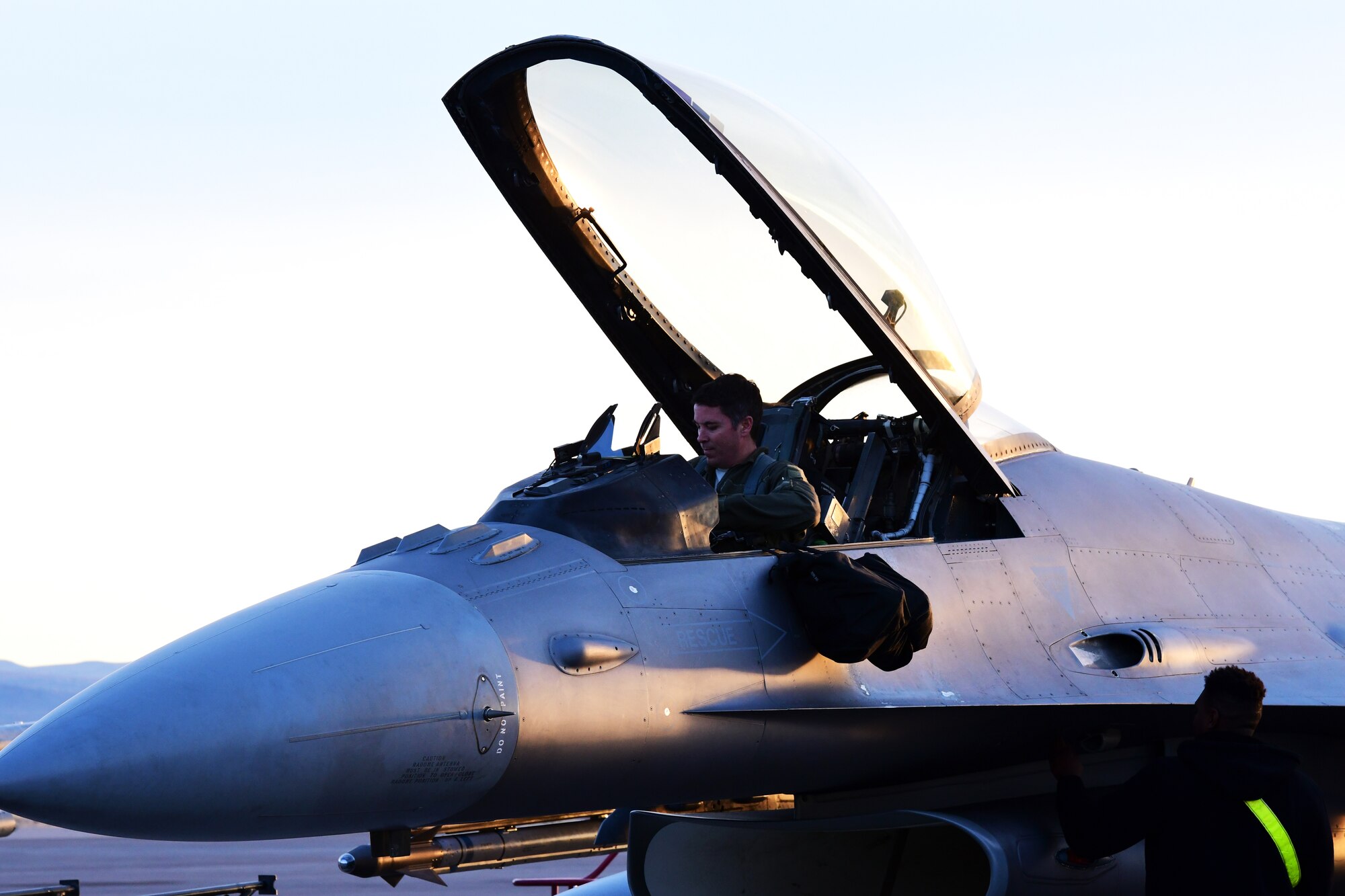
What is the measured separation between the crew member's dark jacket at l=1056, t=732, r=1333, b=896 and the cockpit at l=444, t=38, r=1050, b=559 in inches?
55.3

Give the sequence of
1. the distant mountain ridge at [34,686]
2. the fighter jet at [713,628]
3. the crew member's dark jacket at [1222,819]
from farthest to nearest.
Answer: the distant mountain ridge at [34,686]
the crew member's dark jacket at [1222,819]
the fighter jet at [713,628]

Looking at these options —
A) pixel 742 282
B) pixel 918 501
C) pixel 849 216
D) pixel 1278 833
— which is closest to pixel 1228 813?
pixel 1278 833

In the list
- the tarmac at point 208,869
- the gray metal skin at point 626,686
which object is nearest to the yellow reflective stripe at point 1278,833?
the gray metal skin at point 626,686

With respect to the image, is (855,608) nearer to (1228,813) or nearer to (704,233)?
(1228,813)

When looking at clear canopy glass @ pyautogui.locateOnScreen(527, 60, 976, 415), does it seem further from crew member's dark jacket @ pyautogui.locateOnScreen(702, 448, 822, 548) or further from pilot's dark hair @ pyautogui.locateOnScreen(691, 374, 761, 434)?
crew member's dark jacket @ pyautogui.locateOnScreen(702, 448, 822, 548)

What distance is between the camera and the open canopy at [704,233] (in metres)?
5.60

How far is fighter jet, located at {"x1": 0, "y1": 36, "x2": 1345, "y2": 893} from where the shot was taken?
3.80m

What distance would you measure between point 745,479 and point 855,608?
1056 mm

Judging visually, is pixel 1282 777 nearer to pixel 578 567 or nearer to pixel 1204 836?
pixel 1204 836

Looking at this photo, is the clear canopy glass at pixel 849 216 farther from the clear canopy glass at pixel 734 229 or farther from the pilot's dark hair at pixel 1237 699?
the pilot's dark hair at pixel 1237 699

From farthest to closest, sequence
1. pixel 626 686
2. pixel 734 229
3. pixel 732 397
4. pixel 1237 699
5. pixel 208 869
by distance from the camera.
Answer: pixel 208 869 < pixel 734 229 < pixel 732 397 < pixel 1237 699 < pixel 626 686

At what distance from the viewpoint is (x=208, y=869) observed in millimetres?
15781

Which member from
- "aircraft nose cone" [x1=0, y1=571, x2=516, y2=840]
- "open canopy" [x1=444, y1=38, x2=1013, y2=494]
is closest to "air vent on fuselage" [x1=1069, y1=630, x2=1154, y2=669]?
"open canopy" [x1=444, y1=38, x2=1013, y2=494]

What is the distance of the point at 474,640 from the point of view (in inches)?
160
